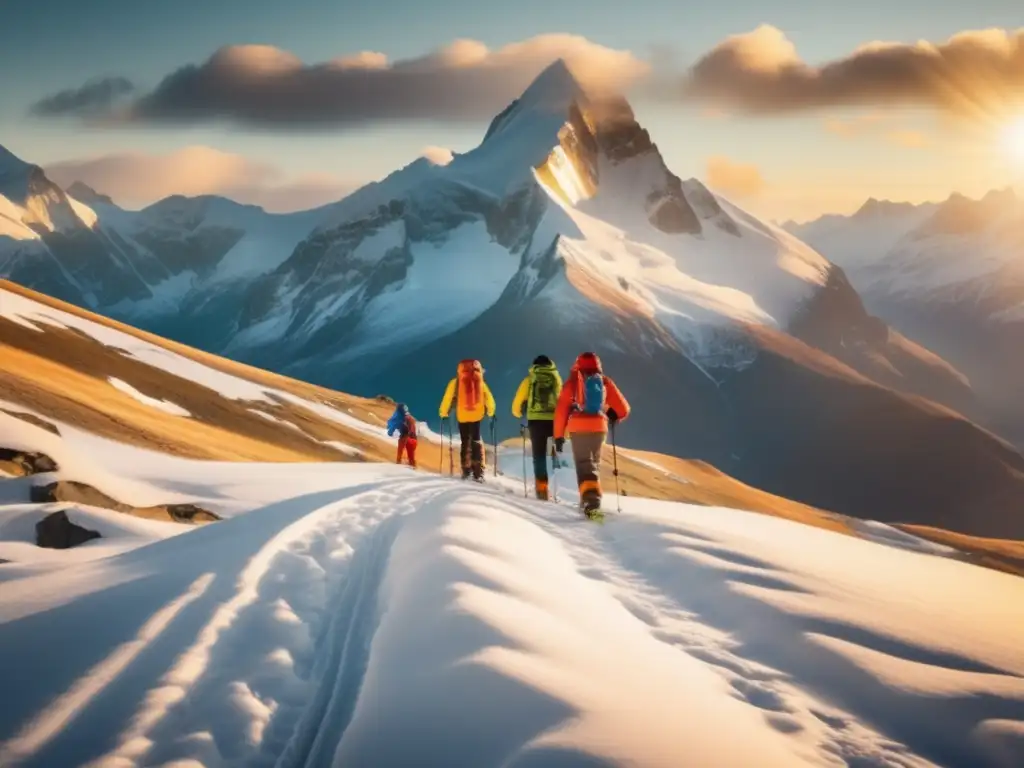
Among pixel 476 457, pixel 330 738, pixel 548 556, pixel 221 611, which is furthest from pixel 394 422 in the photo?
pixel 330 738

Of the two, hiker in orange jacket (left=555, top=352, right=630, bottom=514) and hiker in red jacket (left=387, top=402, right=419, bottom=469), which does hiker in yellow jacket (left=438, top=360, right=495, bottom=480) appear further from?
hiker in red jacket (left=387, top=402, right=419, bottom=469)

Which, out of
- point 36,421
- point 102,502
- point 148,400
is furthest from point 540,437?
point 148,400

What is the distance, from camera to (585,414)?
1631 centimetres

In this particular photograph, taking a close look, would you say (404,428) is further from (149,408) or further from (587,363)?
(587,363)

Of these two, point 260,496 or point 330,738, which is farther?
point 260,496

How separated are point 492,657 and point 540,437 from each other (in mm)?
12585

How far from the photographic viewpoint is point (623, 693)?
6.12 m

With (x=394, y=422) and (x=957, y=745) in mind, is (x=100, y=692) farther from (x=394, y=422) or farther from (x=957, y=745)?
(x=394, y=422)

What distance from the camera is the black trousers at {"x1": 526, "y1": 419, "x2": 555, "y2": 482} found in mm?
18734

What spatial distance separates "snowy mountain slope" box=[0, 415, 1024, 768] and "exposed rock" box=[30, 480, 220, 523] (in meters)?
5.52

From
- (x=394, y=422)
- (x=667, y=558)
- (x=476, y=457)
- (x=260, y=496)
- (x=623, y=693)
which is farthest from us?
(x=394, y=422)

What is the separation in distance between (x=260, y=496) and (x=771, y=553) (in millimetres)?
13546

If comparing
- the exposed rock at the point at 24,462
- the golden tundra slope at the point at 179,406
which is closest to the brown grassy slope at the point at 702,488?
the golden tundra slope at the point at 179,406

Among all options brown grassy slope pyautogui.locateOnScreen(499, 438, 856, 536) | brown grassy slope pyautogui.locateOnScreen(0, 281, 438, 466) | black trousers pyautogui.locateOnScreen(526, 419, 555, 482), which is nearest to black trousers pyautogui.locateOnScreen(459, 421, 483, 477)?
black trousers pyautogui.locateOnScreen(526, 419, 555, 482)
